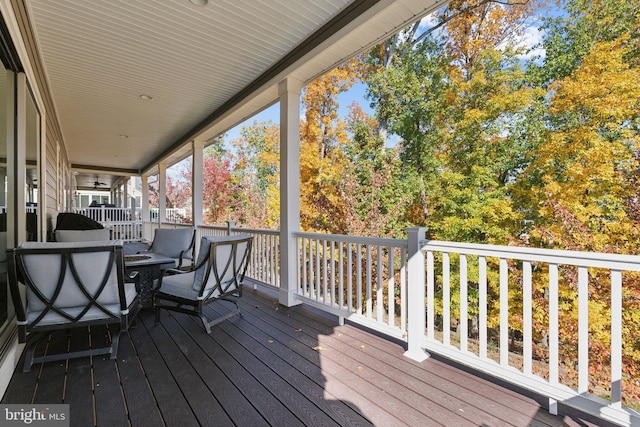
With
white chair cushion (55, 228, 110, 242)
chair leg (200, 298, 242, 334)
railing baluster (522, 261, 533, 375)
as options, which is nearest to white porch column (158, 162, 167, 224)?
white chair cushion (55, 228, 110, 242)

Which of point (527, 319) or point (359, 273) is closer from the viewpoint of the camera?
point (527, 319)

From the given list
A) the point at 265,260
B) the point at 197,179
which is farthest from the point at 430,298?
the point at 197,179

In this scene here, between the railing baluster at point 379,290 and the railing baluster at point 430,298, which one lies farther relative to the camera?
the railing baluster at point 379,290

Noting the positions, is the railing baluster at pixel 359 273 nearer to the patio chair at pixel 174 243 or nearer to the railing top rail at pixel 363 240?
the railing top rail at pixel 363 240

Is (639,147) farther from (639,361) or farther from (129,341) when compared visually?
(129,341)

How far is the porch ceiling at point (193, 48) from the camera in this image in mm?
2586

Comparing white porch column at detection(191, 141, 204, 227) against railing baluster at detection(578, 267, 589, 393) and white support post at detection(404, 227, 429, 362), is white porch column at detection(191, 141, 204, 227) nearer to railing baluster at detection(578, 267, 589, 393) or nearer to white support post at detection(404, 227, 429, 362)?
white support post at detection(404, 227, 429, 362)

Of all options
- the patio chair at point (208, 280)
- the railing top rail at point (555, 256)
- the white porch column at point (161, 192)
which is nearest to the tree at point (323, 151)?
the white porch column at point (161, 192)

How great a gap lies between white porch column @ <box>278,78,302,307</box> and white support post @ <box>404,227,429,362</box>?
1637 mm

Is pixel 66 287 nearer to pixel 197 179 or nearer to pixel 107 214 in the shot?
pixel 197 179

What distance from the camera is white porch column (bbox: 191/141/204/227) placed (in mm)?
6352

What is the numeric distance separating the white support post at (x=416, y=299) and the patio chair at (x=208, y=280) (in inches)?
67.7

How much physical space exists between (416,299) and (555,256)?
965 mm

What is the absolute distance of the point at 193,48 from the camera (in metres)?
3.20
